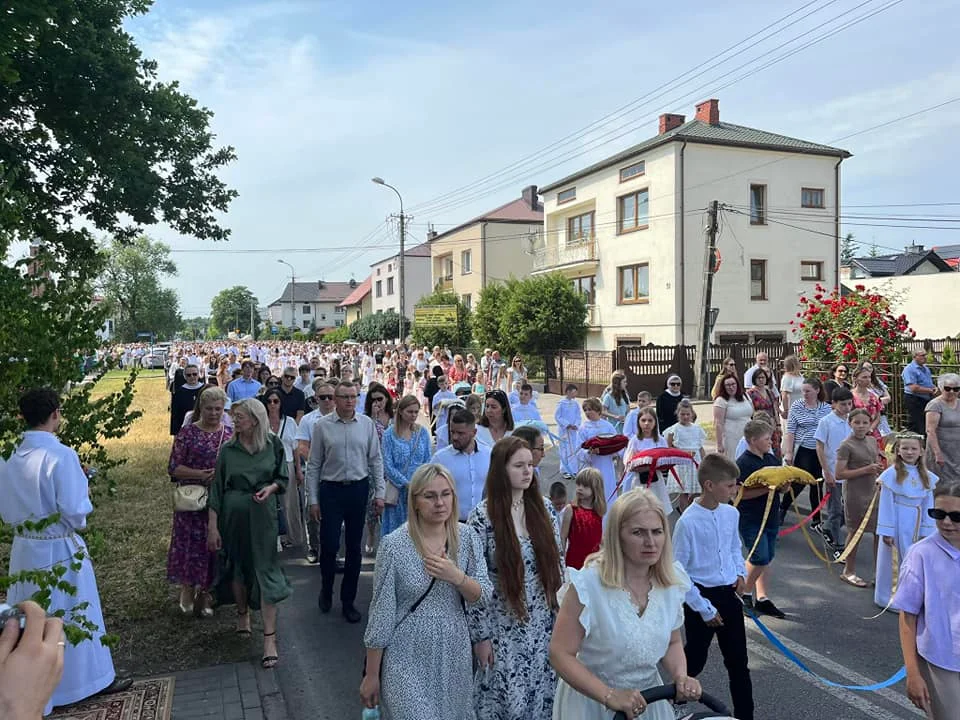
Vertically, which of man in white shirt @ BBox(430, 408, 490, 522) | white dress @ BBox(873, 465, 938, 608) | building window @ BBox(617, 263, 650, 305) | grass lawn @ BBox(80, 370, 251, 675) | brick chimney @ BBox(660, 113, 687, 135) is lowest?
grass lawn @ BBox(80, 370, 251, 675)

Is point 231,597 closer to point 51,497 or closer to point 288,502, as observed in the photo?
point 51,497

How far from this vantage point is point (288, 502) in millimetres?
8727

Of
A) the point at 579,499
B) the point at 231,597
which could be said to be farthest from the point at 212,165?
the point at 579,499

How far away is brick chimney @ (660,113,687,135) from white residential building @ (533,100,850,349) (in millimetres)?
45

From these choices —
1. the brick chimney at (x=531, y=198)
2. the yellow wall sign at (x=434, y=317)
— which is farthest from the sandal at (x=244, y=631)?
the brick chimney at (x=531, y=198)

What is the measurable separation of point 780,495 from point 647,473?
1443mm

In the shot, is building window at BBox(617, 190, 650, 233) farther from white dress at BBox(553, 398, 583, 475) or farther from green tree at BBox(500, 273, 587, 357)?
white dress at BBox(553, 398, 583, 475)

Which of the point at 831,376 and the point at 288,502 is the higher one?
the point at 831,376

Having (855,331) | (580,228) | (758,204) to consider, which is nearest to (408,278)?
(580,228)

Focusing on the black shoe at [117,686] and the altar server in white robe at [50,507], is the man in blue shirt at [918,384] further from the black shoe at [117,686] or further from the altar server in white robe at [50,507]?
the altar server in white robe at [50,507]

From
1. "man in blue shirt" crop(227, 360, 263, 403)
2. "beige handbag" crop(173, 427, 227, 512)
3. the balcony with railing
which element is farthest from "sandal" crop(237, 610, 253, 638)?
the balcony with railing

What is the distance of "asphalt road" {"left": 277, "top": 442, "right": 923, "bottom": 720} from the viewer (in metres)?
4.72

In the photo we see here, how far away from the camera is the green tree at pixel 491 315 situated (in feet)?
112

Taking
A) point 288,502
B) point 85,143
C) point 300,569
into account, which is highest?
point 85,143
